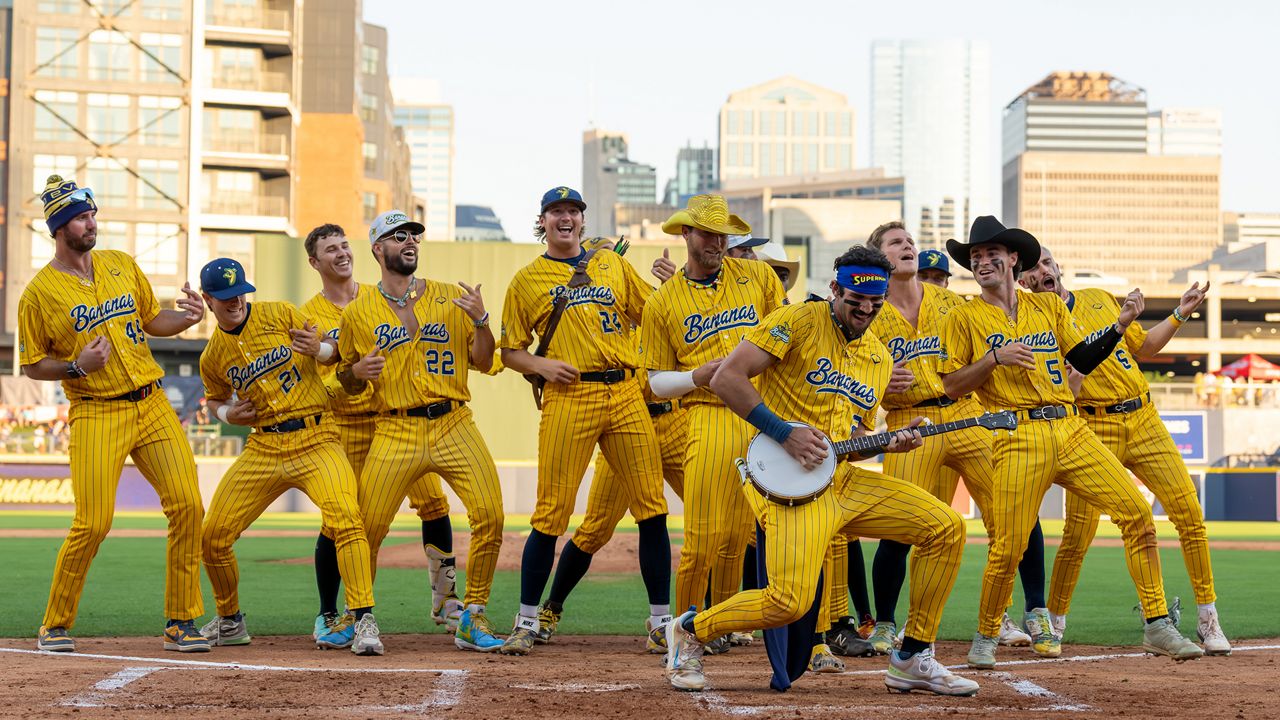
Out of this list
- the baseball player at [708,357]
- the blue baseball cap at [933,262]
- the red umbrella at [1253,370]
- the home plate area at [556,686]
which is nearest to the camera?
the home plate area at [556,686]

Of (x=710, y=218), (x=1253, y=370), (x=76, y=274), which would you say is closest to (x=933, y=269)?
(x=710, y=218)

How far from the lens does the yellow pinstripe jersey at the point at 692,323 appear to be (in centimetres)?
775

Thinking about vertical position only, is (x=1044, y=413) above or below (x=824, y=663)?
above

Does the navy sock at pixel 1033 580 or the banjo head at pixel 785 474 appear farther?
the navy sock at pixel 1033 580

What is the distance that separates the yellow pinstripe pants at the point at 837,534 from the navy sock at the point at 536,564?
1.87 metres

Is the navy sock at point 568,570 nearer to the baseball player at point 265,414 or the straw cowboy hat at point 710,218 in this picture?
the baseball player at point 265,414

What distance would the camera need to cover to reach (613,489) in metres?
8.84

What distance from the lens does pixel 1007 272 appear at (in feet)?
27.0

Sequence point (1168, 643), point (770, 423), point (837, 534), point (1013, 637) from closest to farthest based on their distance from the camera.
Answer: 1. point (770, 423)
2. point (837, 534)
3. point (1168, 643)
4. point (1013, 637)

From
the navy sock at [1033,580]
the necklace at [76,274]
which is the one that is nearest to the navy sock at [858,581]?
the navy sock at [1033,580]

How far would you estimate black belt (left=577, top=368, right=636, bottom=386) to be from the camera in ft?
27.5

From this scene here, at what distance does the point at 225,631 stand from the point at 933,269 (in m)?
5.14

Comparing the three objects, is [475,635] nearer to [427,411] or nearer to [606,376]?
[427,411]

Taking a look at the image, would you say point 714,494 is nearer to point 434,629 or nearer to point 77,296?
point 434,629
